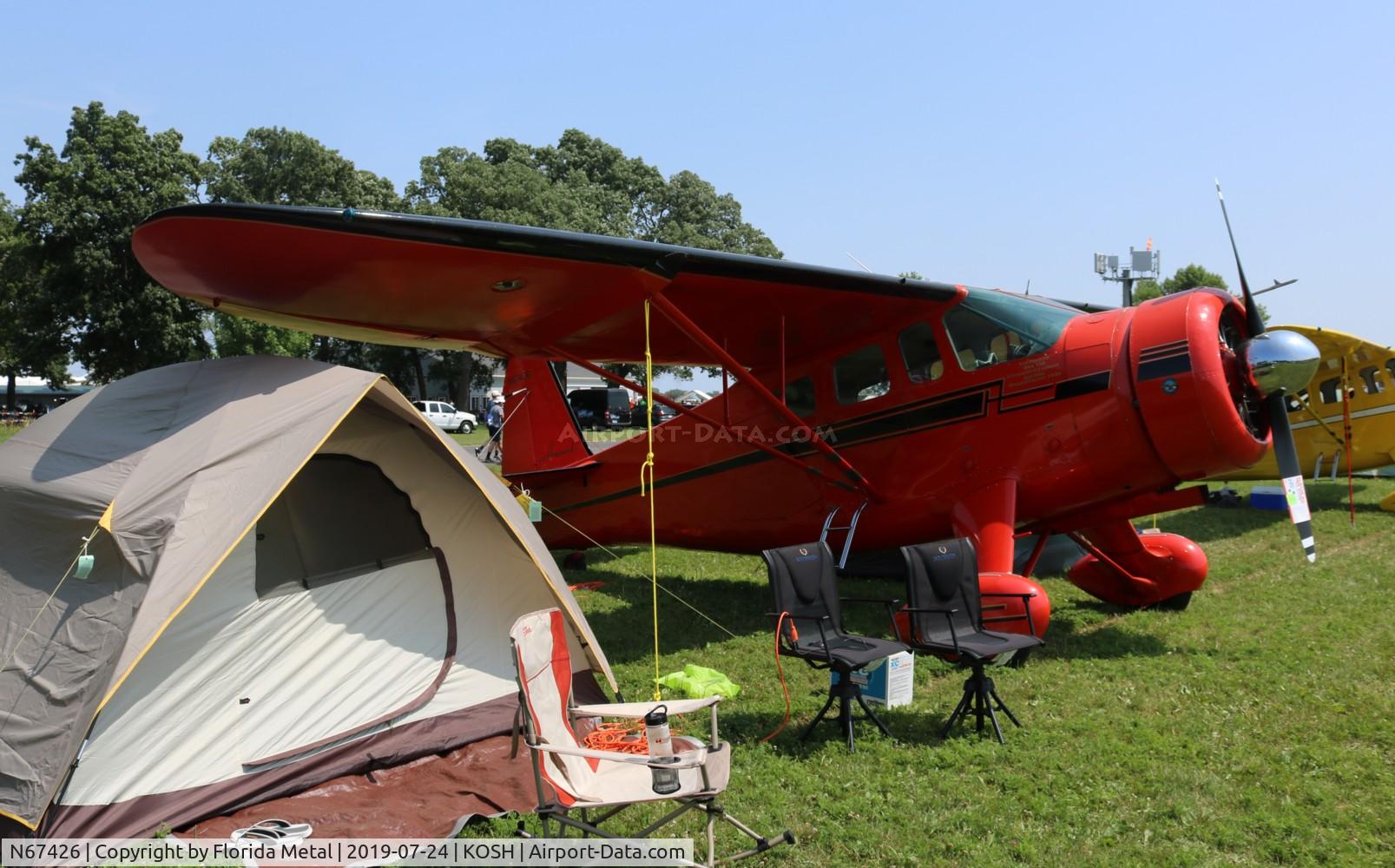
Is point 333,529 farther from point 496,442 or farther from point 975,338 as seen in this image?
point 496,442

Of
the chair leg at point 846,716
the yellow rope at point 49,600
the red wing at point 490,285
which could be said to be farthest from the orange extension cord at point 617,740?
the red wing at point 490,285

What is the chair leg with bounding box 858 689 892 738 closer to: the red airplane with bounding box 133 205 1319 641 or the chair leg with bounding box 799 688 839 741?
the chair leg with bounding box 799 688 839 741

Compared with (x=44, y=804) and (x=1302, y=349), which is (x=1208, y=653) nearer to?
(x=1302, y=349)

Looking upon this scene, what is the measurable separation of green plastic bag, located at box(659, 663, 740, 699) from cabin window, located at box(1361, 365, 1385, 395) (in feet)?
47.6

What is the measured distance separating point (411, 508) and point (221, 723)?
1.53 m

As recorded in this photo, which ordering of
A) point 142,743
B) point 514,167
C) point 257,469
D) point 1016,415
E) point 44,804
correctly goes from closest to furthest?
point 44,804 < point 142,743 < point 257,469 < point 1016,415 < point 514,167

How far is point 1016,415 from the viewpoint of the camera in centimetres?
708

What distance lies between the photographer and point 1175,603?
8.09m

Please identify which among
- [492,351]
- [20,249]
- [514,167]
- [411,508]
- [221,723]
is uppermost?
[514,167]

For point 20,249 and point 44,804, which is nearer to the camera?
point 44,804

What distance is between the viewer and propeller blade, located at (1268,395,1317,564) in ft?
21.6

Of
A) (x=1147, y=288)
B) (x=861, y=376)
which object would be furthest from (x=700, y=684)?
(x=1147, y=288)

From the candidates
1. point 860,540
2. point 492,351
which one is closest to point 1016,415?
point 860,540

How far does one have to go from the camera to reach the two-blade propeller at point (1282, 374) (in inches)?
251
